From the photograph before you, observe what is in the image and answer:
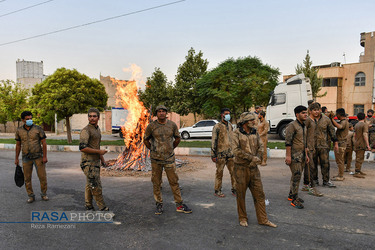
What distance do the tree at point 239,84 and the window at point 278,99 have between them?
4191 mm

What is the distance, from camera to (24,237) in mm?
3594

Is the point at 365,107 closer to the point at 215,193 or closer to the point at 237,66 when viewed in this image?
the point at 237,66

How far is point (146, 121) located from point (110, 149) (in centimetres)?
571

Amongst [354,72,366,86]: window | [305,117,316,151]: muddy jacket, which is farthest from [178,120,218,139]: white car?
[354,72,366,86]: window

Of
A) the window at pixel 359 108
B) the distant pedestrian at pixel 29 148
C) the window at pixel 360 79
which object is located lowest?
the distant pedestrian at pixel 29 148

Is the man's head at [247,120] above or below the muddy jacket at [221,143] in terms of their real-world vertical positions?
above

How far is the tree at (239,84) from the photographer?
20.2 meters

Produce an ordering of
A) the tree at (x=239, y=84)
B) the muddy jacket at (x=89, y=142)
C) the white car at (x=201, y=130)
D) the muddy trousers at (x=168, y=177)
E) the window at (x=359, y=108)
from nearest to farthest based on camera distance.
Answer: the muddy jacket at (x=89, y=142) < the muddy trousers at (x=168, y=177) < the white car at (x=201, y=130) < the tree at (x=239, y=84) < the window at (x=359, y=108)

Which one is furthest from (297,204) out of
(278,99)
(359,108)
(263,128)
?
(359,108)

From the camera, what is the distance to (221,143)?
17.6 ft

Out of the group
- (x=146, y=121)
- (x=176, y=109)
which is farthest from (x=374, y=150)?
(x=176, y=109)

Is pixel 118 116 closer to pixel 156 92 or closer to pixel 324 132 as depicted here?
pixel 156 92

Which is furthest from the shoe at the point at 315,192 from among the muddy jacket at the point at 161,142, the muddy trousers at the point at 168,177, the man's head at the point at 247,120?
the muddy jacket at the point at 161,142

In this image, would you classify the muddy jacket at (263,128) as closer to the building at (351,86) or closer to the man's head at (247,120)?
the man's head at (247,120)
